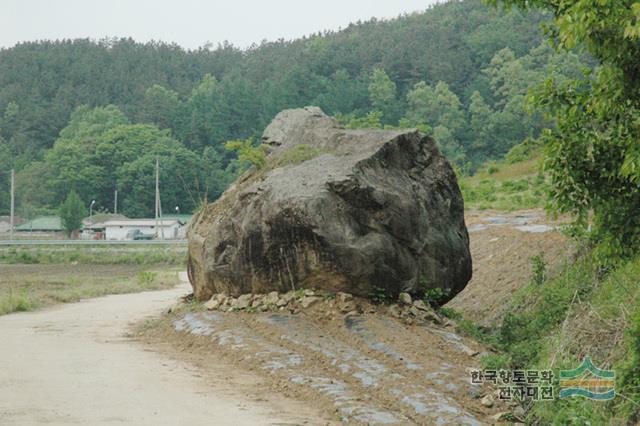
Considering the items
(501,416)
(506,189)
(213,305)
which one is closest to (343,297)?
(213,305)

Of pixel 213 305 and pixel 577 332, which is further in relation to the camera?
pixel 213 305

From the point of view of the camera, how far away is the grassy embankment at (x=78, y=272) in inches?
1023

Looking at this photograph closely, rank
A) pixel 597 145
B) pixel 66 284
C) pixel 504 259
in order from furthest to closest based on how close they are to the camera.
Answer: pixel 66 284
pixel 504 259
pixel 597 145

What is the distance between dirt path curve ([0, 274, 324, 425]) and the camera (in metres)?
→ 9.84

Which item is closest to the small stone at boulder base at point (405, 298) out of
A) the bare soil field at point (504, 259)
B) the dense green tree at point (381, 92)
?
the bare soil field at point (504, 259)

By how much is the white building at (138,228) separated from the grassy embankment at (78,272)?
26491 millimetres

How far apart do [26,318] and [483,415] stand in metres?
12.9

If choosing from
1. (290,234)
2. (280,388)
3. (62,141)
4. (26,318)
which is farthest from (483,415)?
(62,141)

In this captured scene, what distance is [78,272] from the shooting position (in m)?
42.0

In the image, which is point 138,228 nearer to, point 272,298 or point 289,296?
point 272,298

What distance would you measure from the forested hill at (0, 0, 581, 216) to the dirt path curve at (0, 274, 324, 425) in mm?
66392

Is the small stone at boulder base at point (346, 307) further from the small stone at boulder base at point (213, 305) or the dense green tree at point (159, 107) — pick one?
the dense green tree at point (159, 107)

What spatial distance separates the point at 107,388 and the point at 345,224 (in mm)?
4876

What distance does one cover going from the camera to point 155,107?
116 m
